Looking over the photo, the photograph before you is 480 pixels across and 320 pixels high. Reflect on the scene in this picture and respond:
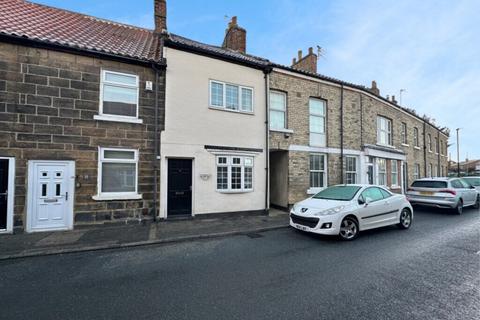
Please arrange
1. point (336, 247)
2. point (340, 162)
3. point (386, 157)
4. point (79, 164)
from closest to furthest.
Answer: point (336, 247) < point (79, 164) < point (340, 162) < point (386, 157)

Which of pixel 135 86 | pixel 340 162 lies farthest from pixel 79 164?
pixel 340 162

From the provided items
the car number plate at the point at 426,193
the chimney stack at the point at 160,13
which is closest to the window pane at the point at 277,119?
the chimney stack at the point at 160,13

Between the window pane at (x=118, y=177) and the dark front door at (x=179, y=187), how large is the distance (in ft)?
4.34

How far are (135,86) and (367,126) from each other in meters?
13.1

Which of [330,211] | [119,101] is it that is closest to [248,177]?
[330,211]

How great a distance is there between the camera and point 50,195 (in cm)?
739

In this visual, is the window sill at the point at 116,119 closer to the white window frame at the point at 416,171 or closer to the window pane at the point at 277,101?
the window pane at the point at 277,101

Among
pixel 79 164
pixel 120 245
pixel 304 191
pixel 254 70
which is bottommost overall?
pixel 120 245

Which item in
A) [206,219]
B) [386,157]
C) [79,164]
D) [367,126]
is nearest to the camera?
[79,164]

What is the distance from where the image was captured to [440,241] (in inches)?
257

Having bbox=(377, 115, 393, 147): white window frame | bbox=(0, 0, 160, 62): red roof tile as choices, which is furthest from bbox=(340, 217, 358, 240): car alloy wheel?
bbox=(377, 115, 393, 147): white window frame

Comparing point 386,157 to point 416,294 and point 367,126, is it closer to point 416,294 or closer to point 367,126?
point 367,126

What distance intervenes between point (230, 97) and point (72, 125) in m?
5.93

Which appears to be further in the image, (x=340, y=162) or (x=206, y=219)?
(x=340, y=162)
